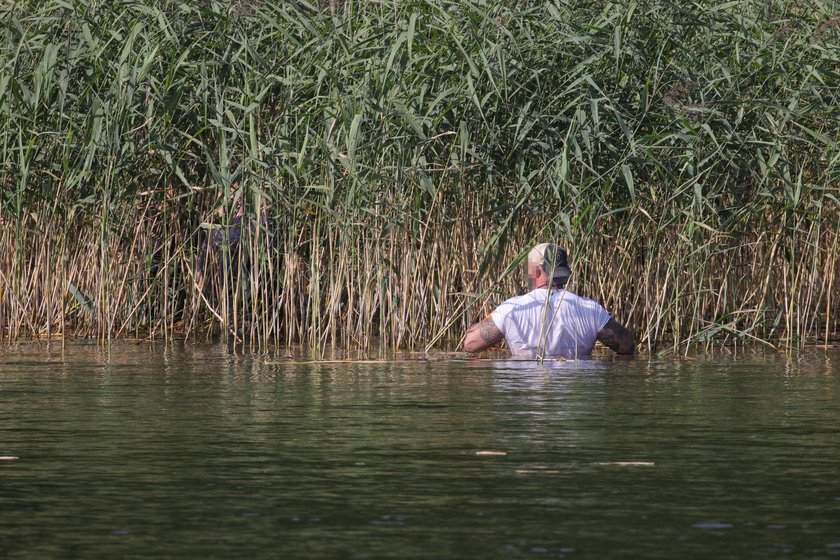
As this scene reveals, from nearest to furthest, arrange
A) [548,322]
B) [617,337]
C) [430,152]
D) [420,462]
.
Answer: [420,462] < [548,322] < [617,337] < [430,152]

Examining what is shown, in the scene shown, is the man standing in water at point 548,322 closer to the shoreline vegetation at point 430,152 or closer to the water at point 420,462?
the water at point 420,462

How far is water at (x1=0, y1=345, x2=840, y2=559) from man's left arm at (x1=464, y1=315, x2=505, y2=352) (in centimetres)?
18

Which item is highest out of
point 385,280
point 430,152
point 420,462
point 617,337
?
point 430,152

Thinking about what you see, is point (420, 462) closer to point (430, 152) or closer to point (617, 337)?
point (617, 337)

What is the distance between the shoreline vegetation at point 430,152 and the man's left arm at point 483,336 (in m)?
0.45

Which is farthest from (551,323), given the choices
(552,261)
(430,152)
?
(430,152)

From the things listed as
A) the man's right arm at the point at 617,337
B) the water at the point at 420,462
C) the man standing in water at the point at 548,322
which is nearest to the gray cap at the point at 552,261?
the man standing in water at the point at 548,322

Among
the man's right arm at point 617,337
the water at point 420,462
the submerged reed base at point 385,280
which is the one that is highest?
the submerged reed base at point 385,280

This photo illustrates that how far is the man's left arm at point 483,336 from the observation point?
420 inches

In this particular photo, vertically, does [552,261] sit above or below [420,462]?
above

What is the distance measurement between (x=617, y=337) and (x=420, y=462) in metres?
4.29

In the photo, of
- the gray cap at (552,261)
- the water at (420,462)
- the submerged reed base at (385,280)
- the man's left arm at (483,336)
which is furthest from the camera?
the submerged reed base at (385,280)

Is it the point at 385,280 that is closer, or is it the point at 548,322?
the point at 548,322

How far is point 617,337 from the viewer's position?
35.3 ft
